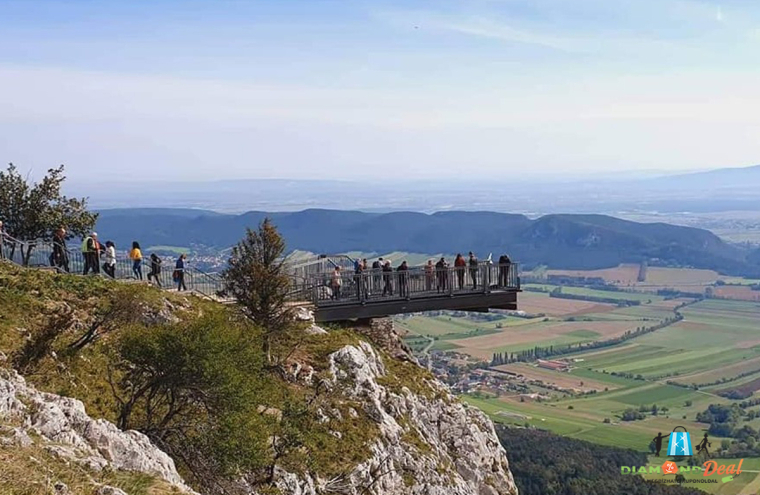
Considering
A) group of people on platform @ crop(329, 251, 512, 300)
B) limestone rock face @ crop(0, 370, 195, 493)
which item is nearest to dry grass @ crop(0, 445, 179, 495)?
limestone rock face @ crop(0, 370, 195, 493)

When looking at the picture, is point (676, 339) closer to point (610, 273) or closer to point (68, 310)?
point (610, 273)

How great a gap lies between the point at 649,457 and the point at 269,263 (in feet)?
145

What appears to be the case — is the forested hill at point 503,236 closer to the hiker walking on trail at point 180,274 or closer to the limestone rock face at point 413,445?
the hiker walking on trail at point 180,274

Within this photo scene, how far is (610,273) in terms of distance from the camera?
156 metres

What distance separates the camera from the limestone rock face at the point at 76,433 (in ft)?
31.3

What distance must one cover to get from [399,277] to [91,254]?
29.0ft

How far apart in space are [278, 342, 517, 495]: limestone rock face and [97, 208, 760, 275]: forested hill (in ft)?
419

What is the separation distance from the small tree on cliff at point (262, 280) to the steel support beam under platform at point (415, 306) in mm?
4025

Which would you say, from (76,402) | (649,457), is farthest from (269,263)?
(649,457)

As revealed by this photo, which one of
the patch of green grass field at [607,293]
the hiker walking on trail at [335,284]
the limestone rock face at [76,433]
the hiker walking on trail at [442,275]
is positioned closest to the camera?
the limestone rock face at [76,433]

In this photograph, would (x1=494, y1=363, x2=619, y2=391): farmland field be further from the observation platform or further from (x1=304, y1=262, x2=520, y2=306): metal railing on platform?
(x1=304, y1=262, x2=520, y2=306): metal railing on platform

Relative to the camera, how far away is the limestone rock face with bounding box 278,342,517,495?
14.5 metres

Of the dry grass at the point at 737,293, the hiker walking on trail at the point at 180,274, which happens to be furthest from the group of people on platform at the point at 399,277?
the dry grass at the point at 737,293

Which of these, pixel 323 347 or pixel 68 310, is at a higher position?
pixel 68 310
